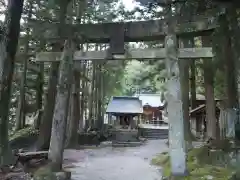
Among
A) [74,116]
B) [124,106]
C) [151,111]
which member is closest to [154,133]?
[124,106]

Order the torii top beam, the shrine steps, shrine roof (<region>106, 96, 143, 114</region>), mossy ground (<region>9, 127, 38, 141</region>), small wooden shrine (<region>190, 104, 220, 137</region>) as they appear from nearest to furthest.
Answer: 1. the torii top beam
2. mossy ground (<region>9, 127, 38, 141</region>)
3. small wooden shrine (<region>190, 104, 220, 137</region>)
4. shrine roof (<region>106, 96, 143, 114</region>)
5. the shrine steps

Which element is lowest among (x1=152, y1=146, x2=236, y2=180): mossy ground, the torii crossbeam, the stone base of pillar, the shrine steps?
the shrine steps

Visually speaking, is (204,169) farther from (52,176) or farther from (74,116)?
(74,116)

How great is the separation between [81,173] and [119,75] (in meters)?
24.2

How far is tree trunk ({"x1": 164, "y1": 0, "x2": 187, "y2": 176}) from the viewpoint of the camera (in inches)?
297

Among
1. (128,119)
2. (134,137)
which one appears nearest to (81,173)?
(134,137)

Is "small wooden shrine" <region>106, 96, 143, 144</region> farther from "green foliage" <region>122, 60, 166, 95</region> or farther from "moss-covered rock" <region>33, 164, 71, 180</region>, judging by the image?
"moss-covered rock" <region>33, 164, 71, 180</region>

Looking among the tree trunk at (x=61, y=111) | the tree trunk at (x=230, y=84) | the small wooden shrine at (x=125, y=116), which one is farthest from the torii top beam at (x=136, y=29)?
the small wooden shrine at (x=125, y=116)

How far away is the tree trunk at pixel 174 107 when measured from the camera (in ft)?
24.7

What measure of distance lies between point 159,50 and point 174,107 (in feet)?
6.09

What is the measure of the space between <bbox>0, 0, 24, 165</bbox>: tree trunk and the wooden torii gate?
3.25 feet

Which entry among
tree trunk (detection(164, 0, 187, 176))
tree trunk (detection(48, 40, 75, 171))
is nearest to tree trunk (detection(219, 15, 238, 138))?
tree trunk (detection(164, 0, 187, 176))

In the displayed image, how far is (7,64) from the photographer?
341 inches

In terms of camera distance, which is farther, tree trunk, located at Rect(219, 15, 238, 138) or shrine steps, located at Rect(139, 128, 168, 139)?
shrine steps, located at Rect(139, 128, 168, 139)
